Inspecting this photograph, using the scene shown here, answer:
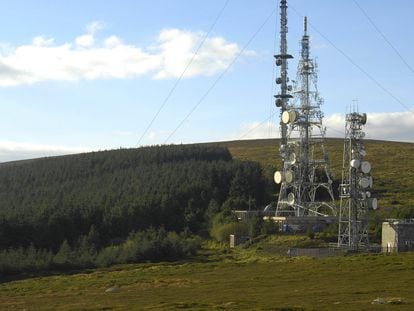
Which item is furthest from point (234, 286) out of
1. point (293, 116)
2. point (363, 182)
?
point (293, 116)

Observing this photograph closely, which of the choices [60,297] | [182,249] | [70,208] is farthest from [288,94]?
[60,297]

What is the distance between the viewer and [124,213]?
328ft

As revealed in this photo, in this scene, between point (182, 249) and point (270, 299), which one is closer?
point (270, 299)

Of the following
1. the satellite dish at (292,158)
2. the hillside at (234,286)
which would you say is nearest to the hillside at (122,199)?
the satellite dish at (292,158)

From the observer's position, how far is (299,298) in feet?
122

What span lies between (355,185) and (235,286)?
23.5 m

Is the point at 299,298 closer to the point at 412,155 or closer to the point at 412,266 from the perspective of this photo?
the point at 412,266

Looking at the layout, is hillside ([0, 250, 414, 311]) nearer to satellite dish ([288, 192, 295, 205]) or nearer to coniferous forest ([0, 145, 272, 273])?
coniferous forest ([0, 145, 272, 273])

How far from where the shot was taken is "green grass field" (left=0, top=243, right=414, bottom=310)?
36.0m

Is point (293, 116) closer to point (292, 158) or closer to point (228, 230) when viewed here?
point (292, 158)

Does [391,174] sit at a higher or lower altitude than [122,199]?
higher

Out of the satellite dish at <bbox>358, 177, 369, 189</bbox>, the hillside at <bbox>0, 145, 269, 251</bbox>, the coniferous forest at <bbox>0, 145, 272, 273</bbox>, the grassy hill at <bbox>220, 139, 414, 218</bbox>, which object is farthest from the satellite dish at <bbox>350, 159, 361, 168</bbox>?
the hillside at <bbox>0, 145, 269, 251</bbox>

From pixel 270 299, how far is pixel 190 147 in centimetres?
14639

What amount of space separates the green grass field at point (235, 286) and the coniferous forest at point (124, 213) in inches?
338
